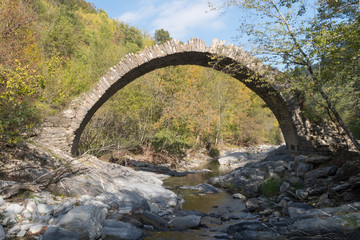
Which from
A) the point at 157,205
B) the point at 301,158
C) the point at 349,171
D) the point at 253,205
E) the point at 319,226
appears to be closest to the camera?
the point at 319,226

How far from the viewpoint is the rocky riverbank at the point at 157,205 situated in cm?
345

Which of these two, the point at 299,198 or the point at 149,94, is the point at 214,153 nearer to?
the point at 149,94

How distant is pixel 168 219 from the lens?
5055 mm

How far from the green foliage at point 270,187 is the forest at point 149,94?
239 cm

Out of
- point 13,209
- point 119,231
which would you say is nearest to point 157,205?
point 119,231

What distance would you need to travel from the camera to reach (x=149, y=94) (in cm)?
1501

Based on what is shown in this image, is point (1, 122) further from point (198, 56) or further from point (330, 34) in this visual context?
point (330, 34)

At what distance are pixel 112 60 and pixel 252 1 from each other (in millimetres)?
14352

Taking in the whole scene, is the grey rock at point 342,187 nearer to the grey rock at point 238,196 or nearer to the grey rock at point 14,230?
the grey rock at point 238,196

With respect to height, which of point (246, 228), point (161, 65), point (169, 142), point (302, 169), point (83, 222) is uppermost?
point (161, 65)

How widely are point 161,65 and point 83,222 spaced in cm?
607

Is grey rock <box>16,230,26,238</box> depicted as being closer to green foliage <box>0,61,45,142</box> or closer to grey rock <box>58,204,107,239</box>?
grey rock <box>58,204,107,239</box>

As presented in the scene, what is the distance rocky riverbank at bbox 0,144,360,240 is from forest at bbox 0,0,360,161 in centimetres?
89

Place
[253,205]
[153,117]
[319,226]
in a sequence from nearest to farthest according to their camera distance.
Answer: [319,226] < [253,205] < [153,117]
